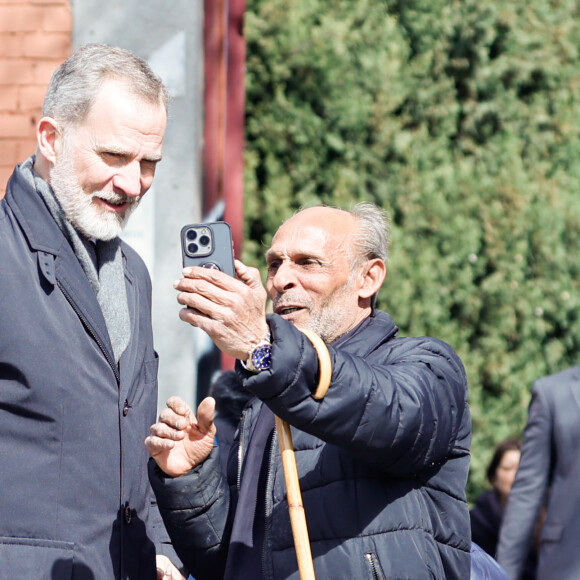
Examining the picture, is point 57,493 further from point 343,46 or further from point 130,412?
point 343,46

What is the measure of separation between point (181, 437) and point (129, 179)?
0.67 m

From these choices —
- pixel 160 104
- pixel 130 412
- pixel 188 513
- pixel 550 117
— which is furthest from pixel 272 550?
pixel 550 117

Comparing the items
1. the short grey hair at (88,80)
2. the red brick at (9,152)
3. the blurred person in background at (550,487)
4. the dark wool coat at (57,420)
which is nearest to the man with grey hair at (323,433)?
the dark wool coat at (57,420)

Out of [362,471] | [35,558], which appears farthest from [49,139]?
[362,471]

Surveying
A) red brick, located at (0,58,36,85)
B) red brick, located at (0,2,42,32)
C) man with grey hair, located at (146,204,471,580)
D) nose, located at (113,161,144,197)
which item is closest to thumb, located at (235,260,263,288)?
man with grey hair, located at (146,204,471,580)

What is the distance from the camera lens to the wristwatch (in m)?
2.24

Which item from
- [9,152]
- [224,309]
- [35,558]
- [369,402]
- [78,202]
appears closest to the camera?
[224,309]

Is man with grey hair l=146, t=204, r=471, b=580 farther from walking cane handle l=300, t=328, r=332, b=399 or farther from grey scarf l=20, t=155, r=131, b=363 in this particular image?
grey scarf l=20, t=155, r=131, b=363

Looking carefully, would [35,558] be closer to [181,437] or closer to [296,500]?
[181,437]

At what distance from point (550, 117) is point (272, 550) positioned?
6.65 metres

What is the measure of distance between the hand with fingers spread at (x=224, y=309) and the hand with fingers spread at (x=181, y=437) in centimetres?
39

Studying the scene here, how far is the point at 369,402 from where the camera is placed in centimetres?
235

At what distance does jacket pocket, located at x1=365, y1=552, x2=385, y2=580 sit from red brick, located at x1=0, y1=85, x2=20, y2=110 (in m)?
3.48

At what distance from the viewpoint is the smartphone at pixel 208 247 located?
7.69 feet
